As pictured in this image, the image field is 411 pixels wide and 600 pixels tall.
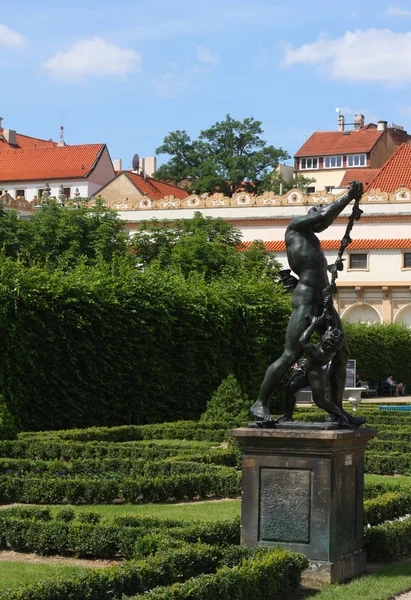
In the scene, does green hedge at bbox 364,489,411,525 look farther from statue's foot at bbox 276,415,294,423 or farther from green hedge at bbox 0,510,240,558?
green hedge at bbox 0,510,240,558

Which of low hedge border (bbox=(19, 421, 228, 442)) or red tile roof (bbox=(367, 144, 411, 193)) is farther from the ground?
red tile roof (bbox=(367, 144, 411, 193))

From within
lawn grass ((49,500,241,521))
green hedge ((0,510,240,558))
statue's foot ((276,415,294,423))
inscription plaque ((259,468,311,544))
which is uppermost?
statue's foot ((276,415,294,423))

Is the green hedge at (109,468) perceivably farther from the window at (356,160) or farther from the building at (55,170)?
the window at (356,160)

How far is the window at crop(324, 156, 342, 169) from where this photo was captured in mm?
104319

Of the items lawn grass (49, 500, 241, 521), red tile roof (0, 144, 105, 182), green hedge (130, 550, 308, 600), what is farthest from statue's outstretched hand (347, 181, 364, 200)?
red tile roof (0, 144, 105, 182)

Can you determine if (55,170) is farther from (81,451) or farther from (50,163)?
(81,451)

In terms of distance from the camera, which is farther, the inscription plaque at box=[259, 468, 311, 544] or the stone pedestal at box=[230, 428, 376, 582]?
the inscription plaque at box=[259, 468, 311, 544]

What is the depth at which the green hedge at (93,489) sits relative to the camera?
14500mm

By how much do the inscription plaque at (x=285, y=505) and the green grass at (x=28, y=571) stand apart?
1755mm

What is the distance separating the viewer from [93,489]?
1447 centimetres

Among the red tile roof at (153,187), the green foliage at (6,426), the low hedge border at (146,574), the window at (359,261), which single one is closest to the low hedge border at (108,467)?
the green foliage at (6,426)

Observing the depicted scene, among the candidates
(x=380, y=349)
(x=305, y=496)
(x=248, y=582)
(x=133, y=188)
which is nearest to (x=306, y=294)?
(x=305, y=496)

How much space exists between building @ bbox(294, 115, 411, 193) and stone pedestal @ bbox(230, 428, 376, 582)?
9002cm

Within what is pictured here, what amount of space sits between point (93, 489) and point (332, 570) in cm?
529
